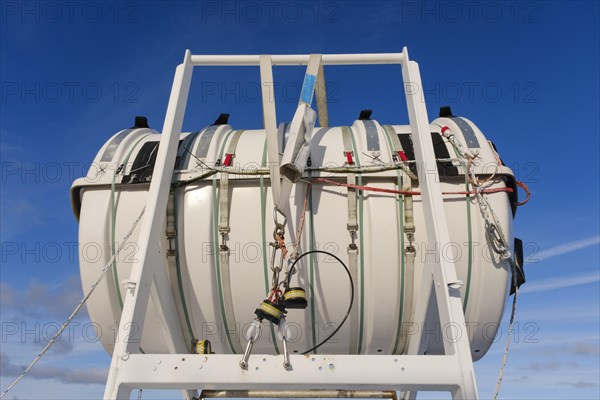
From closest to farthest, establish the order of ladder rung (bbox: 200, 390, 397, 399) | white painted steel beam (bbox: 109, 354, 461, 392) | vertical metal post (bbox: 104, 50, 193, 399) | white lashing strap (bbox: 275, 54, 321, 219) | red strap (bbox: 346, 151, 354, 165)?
white painted steel beam (bbox: 109, 354, 461, 392) → vertical metal post (bbox: 104, 50, 193, 399) → white lashing strap (bbox: 275, 54, 321, 219) → ladder rung (bbox: 200, 390, 397, 399) → red strap (bbox: 346, 151, 354, 165)

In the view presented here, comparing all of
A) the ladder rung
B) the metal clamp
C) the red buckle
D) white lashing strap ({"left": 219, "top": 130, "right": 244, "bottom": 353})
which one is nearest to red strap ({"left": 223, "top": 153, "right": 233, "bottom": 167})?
white lashing strap ({"left": 219, "top": 130, "right": 244, "bottom": 353})

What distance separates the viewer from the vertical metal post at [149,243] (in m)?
2.03

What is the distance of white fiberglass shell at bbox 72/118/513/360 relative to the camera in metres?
3.08

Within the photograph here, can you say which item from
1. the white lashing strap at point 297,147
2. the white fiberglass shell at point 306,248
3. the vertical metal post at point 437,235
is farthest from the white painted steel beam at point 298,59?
the white fiberglass shell at point 306,248

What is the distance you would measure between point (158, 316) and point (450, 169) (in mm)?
2167

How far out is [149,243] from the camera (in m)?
2.43

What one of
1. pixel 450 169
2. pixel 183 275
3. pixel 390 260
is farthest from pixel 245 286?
pixel 450 169

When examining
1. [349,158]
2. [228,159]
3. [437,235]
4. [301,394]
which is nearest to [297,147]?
[349,158]

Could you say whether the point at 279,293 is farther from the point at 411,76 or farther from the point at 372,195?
the point at 411,76

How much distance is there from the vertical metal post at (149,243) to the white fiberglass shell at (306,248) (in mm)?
343

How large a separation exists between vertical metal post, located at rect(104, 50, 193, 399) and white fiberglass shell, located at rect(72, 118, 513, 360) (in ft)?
1.12

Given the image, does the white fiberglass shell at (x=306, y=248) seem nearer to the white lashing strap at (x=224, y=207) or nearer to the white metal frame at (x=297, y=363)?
the white lashing strap at (x=224, y=207)

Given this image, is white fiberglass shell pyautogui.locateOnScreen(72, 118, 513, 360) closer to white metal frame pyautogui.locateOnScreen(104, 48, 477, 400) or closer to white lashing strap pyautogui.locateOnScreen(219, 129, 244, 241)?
white lashing strap pyautogui.locateOnScreen(219, 129, 244, 241)

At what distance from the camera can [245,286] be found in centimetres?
312
